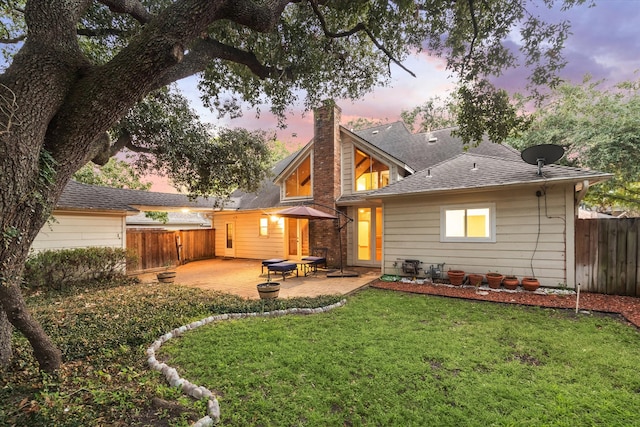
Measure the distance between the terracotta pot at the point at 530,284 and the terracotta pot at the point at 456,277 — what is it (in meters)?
1.46

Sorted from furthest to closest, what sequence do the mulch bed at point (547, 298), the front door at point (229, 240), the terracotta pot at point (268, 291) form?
the front door at point (229, 240) → the terracotta pot at point (268, 291) → the mulch bed at point (547, 298)

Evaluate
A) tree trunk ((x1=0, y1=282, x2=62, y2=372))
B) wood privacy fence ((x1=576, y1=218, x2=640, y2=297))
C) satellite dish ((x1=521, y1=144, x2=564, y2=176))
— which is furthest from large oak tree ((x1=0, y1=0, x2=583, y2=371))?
wood privacy fence ((x1=576, y1=218, x2=640, y2=297))

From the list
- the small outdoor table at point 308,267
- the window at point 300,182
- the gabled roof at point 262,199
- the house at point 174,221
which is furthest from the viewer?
the house at point 174,221

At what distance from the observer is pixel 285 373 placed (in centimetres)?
339

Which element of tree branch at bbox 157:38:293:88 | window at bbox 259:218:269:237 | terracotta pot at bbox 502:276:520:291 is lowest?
terracotta pot at bbox 502:276:520:291

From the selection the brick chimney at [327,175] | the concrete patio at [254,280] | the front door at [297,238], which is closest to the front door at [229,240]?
the concrete patio at [254,280]

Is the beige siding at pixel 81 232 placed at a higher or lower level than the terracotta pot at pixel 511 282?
higher

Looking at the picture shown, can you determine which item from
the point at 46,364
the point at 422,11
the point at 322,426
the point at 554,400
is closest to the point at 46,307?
the point at 46,364

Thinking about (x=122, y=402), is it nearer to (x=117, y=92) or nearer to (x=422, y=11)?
(x=117, y=92)

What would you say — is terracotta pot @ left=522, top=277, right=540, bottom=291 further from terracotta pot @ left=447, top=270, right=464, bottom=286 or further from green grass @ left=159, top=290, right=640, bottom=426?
green grass @ left=159, top=290, right=640, bottom=426

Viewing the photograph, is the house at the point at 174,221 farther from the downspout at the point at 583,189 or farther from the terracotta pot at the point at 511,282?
the downspout at the point at 583,189

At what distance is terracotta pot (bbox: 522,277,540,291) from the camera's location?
694cm

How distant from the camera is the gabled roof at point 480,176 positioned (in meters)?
6.51

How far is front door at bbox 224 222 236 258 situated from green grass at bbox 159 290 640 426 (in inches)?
415
